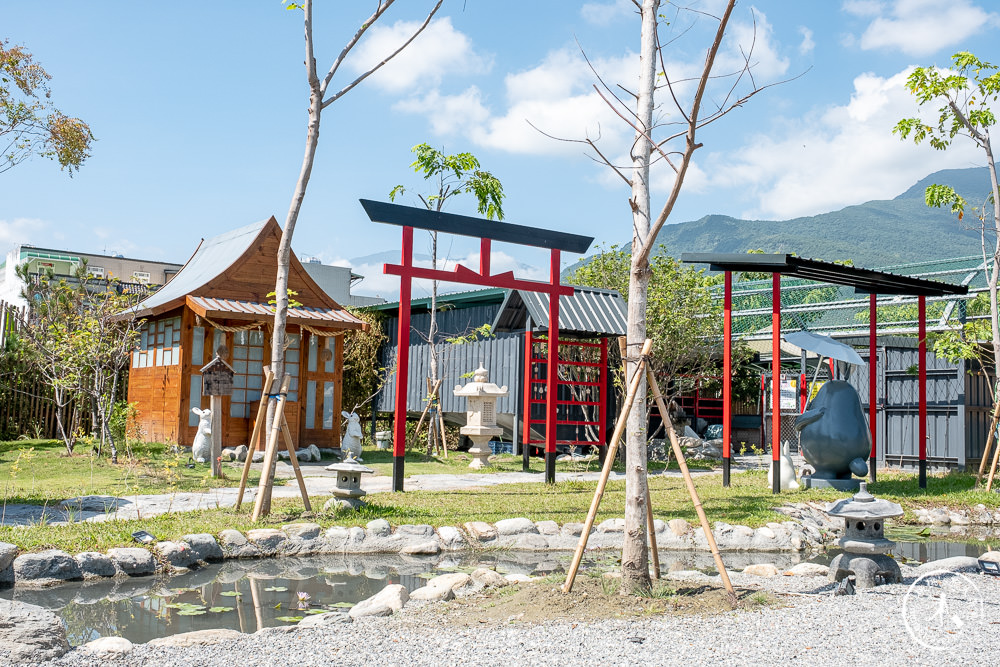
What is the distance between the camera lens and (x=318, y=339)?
52.6 feet

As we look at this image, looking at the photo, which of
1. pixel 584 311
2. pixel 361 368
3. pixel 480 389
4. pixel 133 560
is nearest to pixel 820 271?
pixel 584 311

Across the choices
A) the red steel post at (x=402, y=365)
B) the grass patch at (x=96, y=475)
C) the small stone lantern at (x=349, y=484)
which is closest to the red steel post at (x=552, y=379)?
the red steel post at (x=402, y=365)

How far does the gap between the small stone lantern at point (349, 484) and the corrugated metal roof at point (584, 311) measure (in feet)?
18.8

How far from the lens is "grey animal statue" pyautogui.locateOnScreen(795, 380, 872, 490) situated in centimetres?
1051

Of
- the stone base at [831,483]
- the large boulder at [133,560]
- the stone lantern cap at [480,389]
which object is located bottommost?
the large boulder at [133,560]

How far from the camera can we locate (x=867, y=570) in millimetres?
5848

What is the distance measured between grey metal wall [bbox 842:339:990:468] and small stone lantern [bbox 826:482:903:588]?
7.54 metres

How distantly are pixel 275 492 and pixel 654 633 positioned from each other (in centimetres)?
638

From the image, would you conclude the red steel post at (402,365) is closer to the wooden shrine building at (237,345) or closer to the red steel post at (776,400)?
the red steel post at (776,400)

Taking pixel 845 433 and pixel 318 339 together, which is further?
pixel 318 339

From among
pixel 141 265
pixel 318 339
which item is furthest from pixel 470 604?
pixel 141 265

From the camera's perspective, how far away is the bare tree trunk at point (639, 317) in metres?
5.20

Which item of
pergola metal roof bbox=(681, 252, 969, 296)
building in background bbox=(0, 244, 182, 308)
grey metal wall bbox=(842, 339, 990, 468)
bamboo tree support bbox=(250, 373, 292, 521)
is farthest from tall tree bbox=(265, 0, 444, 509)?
building in background bbox=(0, 244, 182, 308)

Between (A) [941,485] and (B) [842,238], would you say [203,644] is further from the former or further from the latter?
(B) [842,238]
